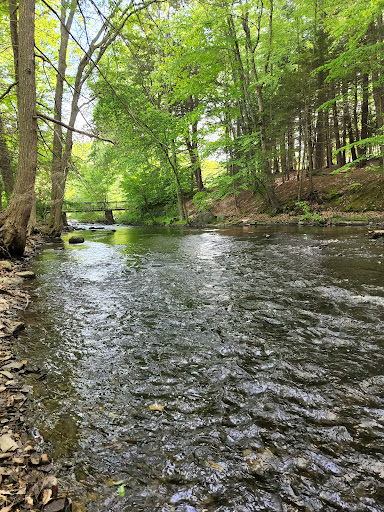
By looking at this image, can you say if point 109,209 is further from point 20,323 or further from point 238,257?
point 20,323

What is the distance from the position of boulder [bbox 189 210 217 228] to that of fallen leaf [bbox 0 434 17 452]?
19.2m

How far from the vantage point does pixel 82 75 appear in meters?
14.0

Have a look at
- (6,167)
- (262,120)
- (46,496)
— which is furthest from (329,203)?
(46,496)

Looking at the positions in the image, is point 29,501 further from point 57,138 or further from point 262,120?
point 262,120

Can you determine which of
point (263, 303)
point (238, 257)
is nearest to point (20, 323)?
point (263, 303)

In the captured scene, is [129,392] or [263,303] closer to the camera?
[129,392]

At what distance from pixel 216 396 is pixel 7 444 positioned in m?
1.48

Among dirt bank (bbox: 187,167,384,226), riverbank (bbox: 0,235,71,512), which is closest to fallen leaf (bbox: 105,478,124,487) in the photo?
riverbank (bbox: 0,235,71,512)

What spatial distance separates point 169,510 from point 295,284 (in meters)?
4.34

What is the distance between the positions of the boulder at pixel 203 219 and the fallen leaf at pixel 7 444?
1919 cm

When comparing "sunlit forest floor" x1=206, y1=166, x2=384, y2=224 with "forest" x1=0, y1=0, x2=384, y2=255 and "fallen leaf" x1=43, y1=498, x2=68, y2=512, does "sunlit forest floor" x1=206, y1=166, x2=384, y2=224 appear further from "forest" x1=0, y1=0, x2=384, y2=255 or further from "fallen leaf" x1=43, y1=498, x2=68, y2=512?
"fallen leaf" x1=43, y1=498, x2=68, y2=512

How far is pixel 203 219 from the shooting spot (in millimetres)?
21016

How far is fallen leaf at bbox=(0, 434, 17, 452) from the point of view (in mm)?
1692

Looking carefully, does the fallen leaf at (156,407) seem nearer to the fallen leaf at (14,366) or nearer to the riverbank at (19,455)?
the riverbank at (19,455)
